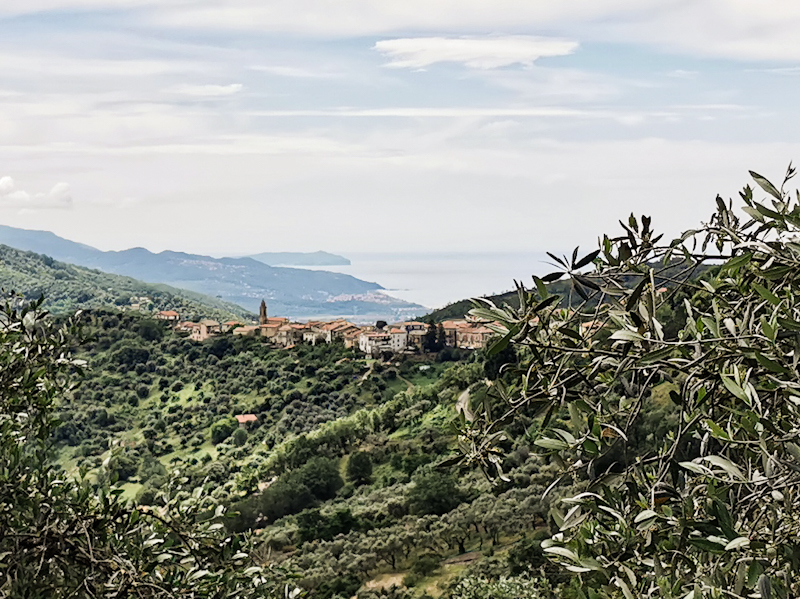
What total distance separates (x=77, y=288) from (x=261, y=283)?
53.4m

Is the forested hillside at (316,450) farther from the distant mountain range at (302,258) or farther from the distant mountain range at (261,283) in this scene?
the distant mountain range at (302,258)

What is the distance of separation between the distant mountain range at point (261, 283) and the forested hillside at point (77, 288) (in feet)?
87.5

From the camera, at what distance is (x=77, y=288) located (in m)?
84.4

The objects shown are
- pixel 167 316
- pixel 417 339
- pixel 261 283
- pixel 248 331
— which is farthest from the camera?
pixel 261 283

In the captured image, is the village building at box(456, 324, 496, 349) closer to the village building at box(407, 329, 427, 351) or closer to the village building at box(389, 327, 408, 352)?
the village building at box(407, 329, 427, 351)

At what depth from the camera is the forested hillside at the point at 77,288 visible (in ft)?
257

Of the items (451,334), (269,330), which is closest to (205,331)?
(269,330)

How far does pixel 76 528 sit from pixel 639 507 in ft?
8.46

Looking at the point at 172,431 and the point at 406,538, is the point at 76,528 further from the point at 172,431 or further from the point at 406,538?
the point at 172,431

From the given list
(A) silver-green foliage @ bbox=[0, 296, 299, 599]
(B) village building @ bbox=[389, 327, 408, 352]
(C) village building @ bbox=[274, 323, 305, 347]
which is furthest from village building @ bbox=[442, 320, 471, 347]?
(A) silver-green foliage @ bbox=[0, 296, 299, 599]

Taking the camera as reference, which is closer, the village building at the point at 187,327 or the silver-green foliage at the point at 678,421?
the silver-green foliage at the point at 678,421

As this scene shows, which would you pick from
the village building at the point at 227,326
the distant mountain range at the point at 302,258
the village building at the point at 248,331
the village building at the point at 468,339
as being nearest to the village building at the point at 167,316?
the village building at the point at 227,326

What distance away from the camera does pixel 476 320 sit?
1.64 meters

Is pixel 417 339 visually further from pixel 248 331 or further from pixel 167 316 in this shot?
pixel 167 316
